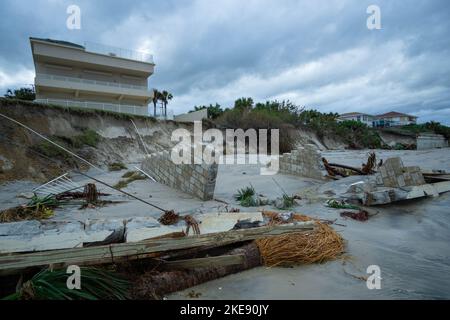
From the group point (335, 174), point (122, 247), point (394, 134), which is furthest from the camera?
point (394, 134)

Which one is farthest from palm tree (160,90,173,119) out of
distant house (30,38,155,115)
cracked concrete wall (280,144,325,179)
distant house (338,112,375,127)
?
distant house (338,112,375,127)

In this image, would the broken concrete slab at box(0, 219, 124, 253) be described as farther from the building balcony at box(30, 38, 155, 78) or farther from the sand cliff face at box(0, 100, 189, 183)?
the building balcony at box(30, 38, 155, 78)

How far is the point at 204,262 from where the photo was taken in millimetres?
2994

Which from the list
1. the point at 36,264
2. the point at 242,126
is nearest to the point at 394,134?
the point at 242,126

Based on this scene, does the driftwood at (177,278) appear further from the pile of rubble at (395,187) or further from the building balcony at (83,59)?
the building balcony at (83,59)

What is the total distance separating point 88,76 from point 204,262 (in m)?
29.7

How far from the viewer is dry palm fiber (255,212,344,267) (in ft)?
10.9

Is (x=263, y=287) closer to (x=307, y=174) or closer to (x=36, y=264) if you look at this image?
(x=36, y=264)

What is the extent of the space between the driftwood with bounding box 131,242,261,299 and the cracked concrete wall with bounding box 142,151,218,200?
11.1 ft

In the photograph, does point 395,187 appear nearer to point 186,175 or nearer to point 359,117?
point 186,175

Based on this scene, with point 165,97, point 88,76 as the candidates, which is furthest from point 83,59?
point 165,97

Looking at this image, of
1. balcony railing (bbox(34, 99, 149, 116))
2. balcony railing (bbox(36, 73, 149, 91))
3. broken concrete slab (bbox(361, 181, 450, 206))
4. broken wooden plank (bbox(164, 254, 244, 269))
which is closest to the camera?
broken wooden plank (bbox(164, 254, 244, 269))

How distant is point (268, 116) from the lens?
27219mm
